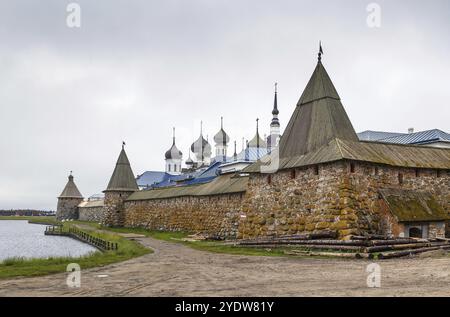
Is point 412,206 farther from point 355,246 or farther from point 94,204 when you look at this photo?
point 94,204

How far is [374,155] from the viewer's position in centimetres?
2241

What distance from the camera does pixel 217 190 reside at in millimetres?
33719

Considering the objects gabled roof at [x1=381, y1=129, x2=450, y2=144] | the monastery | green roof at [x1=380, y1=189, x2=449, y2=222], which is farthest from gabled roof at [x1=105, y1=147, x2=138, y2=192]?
green roof at [x1=380, y1=189, x2=449, y2=222]

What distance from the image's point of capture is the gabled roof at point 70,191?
85.1 metres

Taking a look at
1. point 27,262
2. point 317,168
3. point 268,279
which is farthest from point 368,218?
point 27,262

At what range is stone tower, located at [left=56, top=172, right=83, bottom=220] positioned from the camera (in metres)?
84.8

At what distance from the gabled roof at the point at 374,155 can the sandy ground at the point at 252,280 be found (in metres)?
6.89

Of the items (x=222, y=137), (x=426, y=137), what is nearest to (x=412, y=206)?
(x=426, y=137)

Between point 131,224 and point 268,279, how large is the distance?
1568 inches

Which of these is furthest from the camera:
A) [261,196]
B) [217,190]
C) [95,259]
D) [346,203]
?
[217,190]

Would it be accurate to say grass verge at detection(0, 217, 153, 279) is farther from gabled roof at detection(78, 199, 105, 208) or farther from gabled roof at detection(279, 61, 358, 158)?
gabled roof at detection(78, 199, 105, 208)

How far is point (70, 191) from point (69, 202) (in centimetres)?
192

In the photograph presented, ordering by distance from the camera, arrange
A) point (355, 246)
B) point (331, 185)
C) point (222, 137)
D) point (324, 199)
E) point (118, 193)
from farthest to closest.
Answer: point (222, 137) → point (118, 193) → point (324, 199) → point (331, 185) → point (355, 246)

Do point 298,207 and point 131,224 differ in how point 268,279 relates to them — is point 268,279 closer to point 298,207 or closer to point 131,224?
point 298,207
